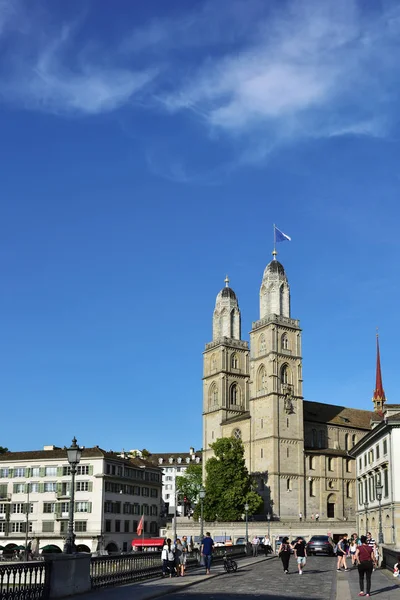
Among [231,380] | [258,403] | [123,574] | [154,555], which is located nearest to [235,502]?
[258,403]

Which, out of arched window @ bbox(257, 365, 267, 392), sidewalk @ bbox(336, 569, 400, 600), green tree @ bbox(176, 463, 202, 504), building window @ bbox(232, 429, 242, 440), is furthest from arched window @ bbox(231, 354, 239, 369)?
sidewalk @ bbox(336, 569, 400, 600)

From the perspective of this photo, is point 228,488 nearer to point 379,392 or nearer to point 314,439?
point 314,439

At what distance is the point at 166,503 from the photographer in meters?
165

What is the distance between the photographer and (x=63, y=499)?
94500 millimetres

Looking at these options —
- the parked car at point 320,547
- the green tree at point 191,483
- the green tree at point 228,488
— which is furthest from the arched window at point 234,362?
the parked car at point 320,547

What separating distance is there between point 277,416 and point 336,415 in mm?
19734

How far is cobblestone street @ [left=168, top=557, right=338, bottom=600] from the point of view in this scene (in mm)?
24080

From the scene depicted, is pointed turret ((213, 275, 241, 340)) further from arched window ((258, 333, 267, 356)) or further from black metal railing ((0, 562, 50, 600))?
black metal railing ((0, 562, 50, 600))

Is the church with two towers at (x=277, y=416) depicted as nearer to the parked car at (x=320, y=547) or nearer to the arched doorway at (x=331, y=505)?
the arched doorway at (x=331, y=505)

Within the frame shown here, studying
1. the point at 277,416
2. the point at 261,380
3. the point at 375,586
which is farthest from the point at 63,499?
the point at 375,586

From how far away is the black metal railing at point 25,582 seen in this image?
57.7ft

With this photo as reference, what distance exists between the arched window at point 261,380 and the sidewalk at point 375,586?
70.2 meters

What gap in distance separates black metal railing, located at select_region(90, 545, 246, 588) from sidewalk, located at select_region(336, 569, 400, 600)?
26.7ft

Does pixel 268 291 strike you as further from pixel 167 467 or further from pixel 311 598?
pixel 311 598
